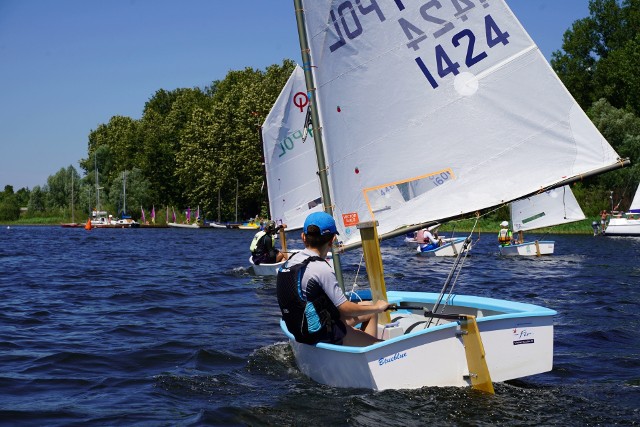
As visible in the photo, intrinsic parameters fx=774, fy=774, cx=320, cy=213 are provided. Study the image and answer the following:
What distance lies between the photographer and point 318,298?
726cm

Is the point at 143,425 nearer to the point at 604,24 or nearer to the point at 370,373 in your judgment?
Result: the point at 370,373

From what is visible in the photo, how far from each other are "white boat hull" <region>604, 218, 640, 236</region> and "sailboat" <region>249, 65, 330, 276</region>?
2995 cm

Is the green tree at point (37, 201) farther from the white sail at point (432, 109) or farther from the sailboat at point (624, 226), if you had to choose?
the white sail at point (432, 109)

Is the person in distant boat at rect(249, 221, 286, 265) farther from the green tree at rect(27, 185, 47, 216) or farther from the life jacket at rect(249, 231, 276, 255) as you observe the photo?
the green tree at rect(27, 185, 47, 216)

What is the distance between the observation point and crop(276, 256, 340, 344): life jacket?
7.29 m

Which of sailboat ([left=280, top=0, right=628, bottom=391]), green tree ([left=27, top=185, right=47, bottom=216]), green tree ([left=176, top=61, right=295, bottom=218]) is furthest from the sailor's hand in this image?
green tree ([left=27, top=185, right=47, bottom=216])

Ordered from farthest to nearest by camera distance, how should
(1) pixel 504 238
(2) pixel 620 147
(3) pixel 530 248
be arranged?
(2) pixel 620 147 < (1) pixel 504 238 < (3) pixel 530 248

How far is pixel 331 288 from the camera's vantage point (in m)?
7.14

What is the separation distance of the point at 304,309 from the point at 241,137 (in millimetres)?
63180

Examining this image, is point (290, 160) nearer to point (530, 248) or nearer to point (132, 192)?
point (530, 248)

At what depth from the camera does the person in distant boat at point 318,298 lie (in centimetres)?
718

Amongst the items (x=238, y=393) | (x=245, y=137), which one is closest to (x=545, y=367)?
(x=238, y=393)

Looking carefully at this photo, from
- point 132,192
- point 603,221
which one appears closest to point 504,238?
point 603,221

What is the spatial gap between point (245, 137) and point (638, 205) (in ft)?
117
